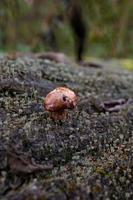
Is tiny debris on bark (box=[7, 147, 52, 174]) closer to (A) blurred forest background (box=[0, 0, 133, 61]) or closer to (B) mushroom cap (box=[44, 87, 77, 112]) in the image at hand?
(B) mushroom cap (box=[44, 87, 77, 112])

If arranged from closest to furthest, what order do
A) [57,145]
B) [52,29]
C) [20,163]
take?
[20,163] < [57,145] < [52,29]

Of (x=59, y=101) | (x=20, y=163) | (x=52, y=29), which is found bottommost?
(x=20, y=163)

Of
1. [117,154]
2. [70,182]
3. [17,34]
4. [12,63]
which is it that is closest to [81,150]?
[117,154]

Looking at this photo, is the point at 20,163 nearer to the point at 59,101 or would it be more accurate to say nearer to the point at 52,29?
the point at 59,101

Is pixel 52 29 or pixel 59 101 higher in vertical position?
pixel 52 29

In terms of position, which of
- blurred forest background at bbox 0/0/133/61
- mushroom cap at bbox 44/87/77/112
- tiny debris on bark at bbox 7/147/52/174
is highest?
blurred forest background at bbox 0/0/133/61

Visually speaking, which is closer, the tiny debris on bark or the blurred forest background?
the tiny debris on bark

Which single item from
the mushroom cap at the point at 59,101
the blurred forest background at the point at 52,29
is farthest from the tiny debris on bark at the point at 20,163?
the blurred forest background at the point at 52,29

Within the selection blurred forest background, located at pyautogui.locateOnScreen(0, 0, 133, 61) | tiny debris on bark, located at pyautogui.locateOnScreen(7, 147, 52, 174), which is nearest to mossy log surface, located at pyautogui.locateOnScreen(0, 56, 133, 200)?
tiny debris on bark, located at pyautogui.locateOnScreen(7, 147, 52, 174)

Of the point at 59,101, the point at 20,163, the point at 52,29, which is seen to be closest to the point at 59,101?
the point at 59,101
